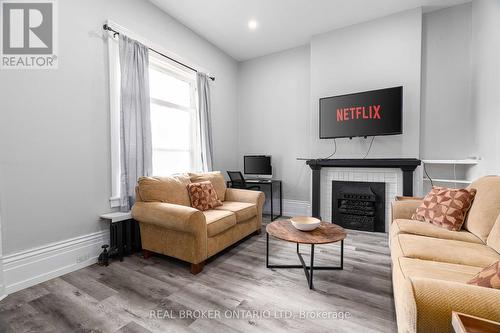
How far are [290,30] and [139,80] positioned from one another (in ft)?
8.03

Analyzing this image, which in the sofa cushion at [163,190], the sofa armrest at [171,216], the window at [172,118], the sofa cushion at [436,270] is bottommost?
the sofa cushion at [436,270]

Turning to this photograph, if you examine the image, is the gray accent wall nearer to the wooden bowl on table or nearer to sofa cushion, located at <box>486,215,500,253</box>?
sofa cushion, located at <box>486,215,500,253</box>

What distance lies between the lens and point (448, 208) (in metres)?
1.96

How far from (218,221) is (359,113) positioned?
8.41 ft

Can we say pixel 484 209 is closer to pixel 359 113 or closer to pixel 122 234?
pixel 359 113

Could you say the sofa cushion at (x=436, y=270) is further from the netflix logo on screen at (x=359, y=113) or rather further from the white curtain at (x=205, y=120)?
the white curtain at (x=205, y=120)

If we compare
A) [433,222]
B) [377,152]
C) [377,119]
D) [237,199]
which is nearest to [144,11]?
[237,199]

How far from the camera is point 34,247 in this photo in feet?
6.38

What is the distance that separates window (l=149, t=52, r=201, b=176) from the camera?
317cm

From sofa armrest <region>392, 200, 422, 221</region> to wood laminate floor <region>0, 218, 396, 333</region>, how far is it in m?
0.51

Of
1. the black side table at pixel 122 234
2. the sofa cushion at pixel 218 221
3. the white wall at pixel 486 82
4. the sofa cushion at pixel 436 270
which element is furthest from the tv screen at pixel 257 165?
the sofa cushion at pixel 436 270

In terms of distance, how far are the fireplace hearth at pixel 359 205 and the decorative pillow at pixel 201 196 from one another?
6.52 feet

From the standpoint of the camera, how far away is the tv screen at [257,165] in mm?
4203

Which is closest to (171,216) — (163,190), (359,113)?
(163,190)
